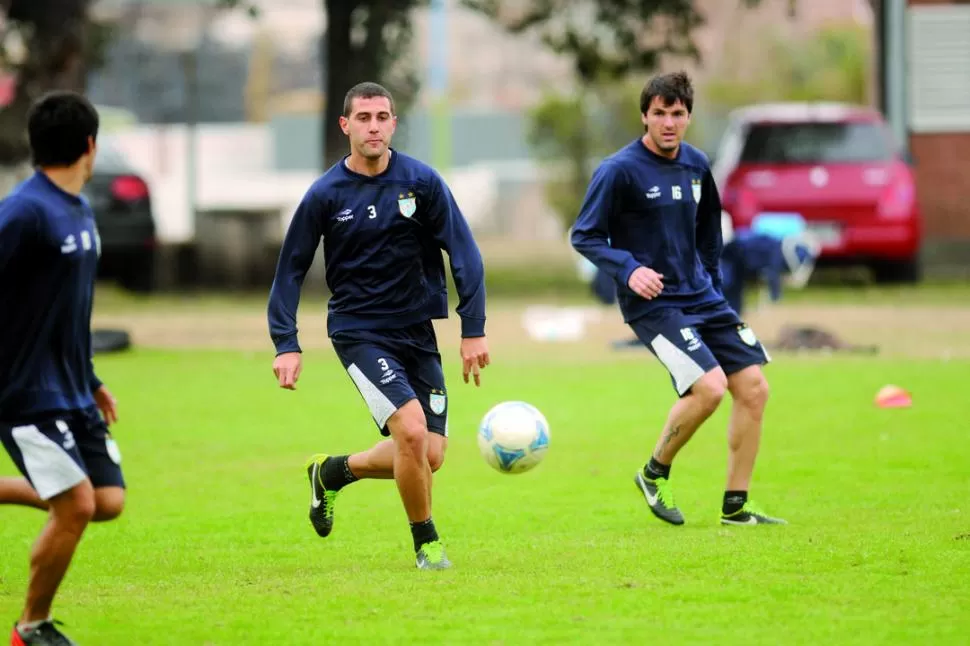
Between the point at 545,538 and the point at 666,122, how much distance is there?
2.08 m

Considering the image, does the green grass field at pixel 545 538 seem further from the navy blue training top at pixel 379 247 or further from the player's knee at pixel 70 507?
the navy blue training top at pixel 379 247

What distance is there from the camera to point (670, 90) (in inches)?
343

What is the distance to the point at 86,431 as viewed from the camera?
20.8 feet

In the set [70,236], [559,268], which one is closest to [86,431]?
[70,236]

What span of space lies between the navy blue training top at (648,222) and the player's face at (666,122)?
0.43ft

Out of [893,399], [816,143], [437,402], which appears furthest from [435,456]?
[816,143]

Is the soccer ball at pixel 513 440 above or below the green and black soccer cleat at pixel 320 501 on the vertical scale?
above

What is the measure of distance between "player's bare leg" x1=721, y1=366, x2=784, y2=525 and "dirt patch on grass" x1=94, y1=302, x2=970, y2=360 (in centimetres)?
812

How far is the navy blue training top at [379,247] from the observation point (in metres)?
7.76

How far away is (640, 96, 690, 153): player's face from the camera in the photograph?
8758 mm

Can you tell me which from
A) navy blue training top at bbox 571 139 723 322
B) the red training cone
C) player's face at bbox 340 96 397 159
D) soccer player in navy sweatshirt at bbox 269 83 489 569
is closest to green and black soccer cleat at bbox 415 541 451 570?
soccer player in navy sweatshirt at bbox 269 83 489 569

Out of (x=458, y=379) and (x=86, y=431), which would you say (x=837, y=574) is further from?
(x=458, y=379)

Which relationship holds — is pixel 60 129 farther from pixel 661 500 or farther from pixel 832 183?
pixel 832 183

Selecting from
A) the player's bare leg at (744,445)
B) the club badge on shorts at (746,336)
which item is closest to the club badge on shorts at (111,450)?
the player's bare leg at (744,445)
